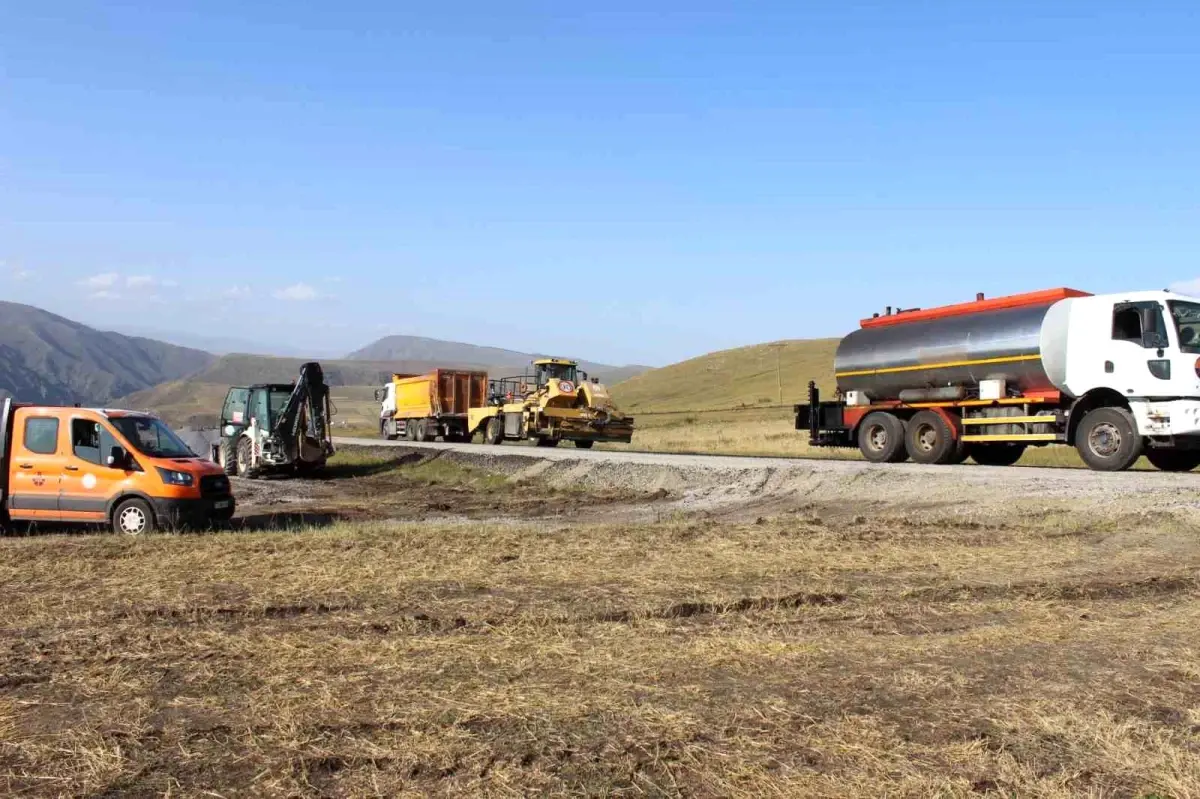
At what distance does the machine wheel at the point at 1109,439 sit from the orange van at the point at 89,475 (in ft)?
49.2

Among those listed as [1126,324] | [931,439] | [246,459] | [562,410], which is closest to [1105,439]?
[1126,324]

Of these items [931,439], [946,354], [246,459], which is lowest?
[246,459]

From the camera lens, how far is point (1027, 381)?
18.4m

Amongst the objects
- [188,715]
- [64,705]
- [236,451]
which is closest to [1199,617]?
[188,715]

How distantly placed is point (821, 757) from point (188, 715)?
314cm

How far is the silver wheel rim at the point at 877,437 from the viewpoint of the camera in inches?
864

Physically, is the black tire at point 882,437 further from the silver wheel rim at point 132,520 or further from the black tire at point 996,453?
the silver wheel rim at point 132,520

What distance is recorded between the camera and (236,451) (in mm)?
26734

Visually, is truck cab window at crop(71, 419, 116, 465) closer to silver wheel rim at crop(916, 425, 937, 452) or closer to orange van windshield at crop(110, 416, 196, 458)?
orange van windshield at crop(110, 416, 196, 458)

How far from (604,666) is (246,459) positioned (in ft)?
72.7

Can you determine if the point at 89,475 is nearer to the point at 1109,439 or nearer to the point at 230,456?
the point at 230,456

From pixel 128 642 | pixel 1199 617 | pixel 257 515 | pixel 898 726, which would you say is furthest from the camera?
pixel 257 515

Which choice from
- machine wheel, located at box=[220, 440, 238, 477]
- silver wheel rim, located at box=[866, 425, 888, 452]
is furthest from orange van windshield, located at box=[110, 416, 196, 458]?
silver wheel rim, located at box=[866, 425, 888, 452]

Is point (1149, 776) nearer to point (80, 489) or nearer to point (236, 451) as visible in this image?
point (80, 489)
